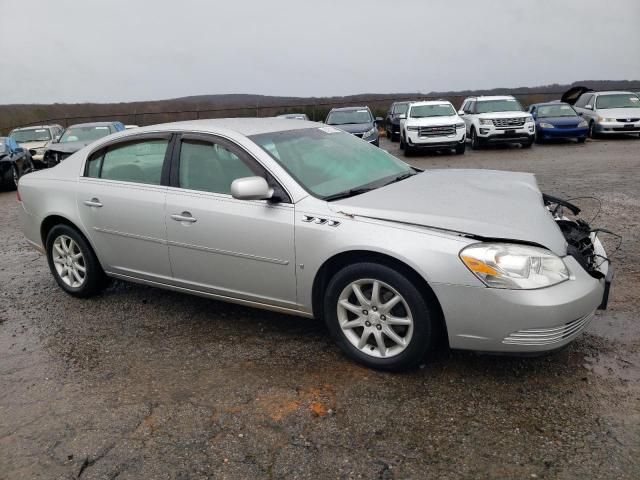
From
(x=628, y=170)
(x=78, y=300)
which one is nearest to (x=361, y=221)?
(x=78, y=300)

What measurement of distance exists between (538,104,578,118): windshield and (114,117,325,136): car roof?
53.8 ft

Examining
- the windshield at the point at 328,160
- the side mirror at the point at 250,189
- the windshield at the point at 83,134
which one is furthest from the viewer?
the windshield at the point at 83,134

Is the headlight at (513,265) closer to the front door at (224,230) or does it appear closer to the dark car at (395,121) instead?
the front door at (224,230)

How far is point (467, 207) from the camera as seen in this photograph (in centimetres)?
353

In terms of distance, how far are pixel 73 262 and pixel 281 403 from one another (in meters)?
2.78

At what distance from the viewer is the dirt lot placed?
269 centimetres

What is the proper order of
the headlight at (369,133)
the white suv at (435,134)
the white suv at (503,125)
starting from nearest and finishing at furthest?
the white suv at (435,134)
the headlight at (369,133)
the white suv at (503,125)

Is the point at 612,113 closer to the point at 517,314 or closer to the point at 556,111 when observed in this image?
the point at 556,111

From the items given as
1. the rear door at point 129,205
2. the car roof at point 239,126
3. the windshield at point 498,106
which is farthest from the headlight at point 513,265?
the windshield at point 498,106

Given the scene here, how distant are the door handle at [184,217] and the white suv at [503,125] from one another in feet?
49.0

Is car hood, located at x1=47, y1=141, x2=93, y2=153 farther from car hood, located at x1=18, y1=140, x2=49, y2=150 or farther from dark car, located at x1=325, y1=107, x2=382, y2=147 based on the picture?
dark car, located at x1=325, y1=107, x2=382, y2=147

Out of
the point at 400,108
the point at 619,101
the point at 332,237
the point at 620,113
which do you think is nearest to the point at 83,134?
the point at 400,108

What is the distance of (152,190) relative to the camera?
4336 mm

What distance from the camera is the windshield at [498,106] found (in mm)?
18119
